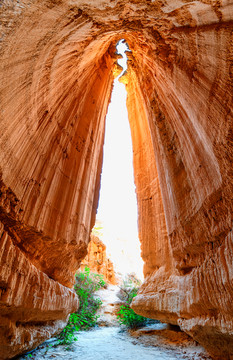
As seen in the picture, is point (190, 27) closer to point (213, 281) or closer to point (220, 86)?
point (220, 86)

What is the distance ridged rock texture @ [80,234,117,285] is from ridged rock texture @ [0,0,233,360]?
13023 mm

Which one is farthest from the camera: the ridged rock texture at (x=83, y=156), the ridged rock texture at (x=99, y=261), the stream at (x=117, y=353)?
the ridged rock texture at (x=99, y=261)

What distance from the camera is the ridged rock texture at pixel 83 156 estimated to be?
2641 mm

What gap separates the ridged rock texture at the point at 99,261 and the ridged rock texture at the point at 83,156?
42.7ft

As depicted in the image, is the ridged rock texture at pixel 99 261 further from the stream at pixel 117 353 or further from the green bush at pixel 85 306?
the stream at pixel 117 353

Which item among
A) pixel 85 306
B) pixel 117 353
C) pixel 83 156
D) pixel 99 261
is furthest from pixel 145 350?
pixel 99 261

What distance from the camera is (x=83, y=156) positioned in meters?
5.84

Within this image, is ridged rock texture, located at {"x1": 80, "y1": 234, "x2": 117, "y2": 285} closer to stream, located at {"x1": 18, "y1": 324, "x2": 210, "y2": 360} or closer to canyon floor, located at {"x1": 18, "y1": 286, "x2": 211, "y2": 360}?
canyon floor, located at {"x1": 18, "y1": 286, "x2": 211, "y2": 360}

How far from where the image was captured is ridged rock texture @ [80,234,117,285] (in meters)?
17.8

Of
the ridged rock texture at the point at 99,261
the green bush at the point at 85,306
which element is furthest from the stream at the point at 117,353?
the ridged rock texture at the point at 99,261

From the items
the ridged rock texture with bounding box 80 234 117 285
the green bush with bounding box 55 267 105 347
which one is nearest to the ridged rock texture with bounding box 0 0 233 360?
the green bush with bounding box 55 267 105 347

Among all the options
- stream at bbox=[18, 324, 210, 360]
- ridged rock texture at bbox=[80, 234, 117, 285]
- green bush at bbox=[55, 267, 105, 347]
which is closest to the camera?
stream at bbox=[18, 324, 210, 360]

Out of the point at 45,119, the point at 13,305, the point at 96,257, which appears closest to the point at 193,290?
the point at 13,305

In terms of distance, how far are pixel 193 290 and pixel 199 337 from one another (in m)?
0.99
